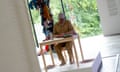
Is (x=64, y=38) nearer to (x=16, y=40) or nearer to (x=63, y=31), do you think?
(x=63, y=31)

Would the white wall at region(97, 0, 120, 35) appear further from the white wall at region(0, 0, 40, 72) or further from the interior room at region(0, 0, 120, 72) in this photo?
the white wall at region(0, 0, 40, 72)

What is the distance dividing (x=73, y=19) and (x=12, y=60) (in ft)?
24.0

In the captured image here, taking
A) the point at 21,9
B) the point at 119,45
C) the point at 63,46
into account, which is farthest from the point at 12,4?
the point at 119,45

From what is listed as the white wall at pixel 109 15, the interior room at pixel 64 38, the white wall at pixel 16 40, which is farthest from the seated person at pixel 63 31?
the white wall at pixel 16 40

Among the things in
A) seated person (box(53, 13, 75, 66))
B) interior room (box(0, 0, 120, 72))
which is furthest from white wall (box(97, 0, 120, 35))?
seated person (box(53, 13, 75, 66))

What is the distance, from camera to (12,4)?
0.88 metres

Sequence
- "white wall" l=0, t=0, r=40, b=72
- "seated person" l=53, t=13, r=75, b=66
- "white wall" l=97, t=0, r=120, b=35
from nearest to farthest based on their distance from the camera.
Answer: "white wall" l=0, t=0, r=40, b=72 → "seated person" l=53, t=13, r=75, b=66 → "white wall" l=97, t=0, r=120, b=35

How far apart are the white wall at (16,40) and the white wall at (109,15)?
667cm

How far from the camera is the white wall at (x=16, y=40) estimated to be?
32.5 inches

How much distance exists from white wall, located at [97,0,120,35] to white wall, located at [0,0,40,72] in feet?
21.9

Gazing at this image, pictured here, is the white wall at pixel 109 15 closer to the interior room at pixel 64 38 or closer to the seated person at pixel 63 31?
the interior room at pixel 64 38

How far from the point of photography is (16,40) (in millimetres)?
881

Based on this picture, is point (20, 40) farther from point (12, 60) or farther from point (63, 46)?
point (63, 46)

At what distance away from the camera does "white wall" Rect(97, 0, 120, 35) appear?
23.9 ft
